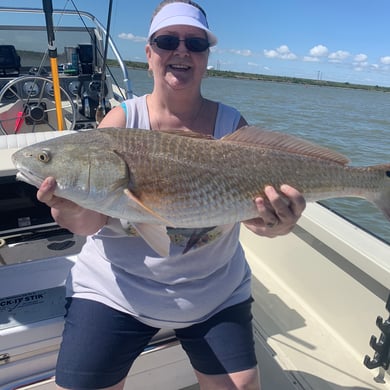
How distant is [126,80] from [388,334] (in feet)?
18.4

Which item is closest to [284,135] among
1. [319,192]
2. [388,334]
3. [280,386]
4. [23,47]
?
[319,192]

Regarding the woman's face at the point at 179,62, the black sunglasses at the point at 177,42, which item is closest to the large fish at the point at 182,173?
the woman's face at the point at 179,62

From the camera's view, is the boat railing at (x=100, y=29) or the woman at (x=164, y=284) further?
the boat railing at (x=100, y=29)

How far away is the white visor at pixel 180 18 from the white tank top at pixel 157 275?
1.51ft

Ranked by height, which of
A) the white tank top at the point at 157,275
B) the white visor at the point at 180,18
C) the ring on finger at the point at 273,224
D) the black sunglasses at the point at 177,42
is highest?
the white visor at the point at 180,18

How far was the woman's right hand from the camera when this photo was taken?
1.80m

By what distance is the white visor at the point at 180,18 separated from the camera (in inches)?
79.1

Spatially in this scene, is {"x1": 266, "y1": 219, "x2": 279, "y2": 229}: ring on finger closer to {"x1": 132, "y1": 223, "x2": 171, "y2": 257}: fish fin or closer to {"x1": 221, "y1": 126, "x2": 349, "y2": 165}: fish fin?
{"x1": 221, "y1": 126, "x2": 349, "y2": 165}: fish fin

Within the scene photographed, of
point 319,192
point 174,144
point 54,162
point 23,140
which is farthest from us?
point 23,140

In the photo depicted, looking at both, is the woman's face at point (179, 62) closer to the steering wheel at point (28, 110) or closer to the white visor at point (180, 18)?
the white visor at point (180, 18)

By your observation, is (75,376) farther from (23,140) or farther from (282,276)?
(282,276)

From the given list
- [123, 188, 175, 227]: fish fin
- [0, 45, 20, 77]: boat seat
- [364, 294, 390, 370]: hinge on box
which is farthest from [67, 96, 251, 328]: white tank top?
[0, 45, 20, 77]: boat seat

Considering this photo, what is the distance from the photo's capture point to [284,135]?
79.1 inches

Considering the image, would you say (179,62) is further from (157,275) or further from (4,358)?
(4,358)
